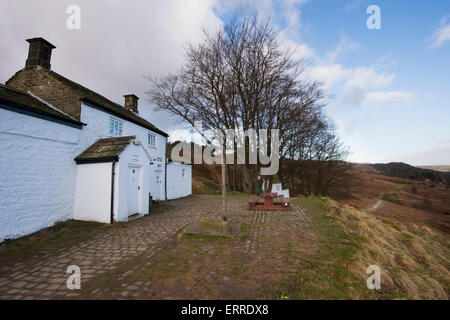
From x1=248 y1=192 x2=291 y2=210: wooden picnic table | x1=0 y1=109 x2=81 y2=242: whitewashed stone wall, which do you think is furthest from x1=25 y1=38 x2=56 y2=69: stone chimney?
x1=248 y1=192 x2=291 y2=210: wooden picnic table

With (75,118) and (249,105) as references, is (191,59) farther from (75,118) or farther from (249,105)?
(75,118)

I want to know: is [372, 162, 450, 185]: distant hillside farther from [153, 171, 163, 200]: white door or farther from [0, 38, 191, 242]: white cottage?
[0, 38, 191, 242]: white cottage

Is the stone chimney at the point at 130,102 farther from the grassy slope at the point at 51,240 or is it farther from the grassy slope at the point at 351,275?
the grassy slope at the point at 351,275

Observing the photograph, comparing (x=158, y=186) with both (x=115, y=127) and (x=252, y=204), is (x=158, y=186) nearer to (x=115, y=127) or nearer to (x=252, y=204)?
(x=115, y=127)

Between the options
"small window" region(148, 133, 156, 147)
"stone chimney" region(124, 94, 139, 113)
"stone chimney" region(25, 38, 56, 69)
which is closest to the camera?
"stone chimney" region(25, 38, 56, 69)

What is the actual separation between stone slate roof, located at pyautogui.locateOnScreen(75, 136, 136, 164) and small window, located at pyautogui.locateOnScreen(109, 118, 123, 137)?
164cm

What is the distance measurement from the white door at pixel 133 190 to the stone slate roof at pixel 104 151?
1.11 meters

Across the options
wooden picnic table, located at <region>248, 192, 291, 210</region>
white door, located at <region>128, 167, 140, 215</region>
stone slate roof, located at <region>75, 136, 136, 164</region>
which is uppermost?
stone slate roof, located at <region>75, 136, 136, 164</region>

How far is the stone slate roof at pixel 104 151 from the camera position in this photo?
337 inches

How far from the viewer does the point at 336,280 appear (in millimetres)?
3840

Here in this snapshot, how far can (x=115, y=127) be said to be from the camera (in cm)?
1169

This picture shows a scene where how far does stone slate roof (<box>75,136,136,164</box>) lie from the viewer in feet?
28.1
